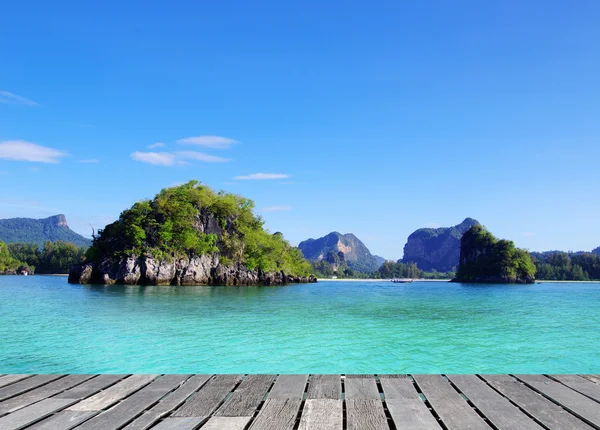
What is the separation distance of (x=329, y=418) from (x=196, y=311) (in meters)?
26.4

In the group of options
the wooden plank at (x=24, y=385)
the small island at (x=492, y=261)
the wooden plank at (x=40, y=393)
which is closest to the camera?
the wooden plank at (x=40, y=393)

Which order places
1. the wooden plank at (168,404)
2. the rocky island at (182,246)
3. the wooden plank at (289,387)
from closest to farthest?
the wooden plank at (168,404), the wooden plank at (289,387), the rocky island at (182,246)

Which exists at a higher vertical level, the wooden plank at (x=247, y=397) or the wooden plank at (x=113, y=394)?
the wooden plank at (x=247, y=397)

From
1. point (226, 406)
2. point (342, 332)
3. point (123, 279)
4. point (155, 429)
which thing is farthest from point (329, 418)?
point (123, 279)

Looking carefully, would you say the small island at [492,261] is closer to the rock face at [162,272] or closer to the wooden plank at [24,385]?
the rock face at [162,272]

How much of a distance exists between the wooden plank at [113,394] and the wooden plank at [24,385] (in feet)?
2.57

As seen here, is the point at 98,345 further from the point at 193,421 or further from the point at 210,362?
the point at 193,421

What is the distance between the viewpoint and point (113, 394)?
4.17 m

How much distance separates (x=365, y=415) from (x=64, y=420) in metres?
2.32

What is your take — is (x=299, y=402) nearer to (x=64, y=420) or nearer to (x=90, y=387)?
(x=64, y=420)

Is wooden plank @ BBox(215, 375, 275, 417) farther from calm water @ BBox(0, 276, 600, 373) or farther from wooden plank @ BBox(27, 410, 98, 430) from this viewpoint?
calm water @ BBox(0, 276, 600, 373)

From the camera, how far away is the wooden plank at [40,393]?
12.5 feet

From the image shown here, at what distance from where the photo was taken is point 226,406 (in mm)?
3797

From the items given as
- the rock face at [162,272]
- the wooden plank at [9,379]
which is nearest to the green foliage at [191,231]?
the rock face at [162,272]
